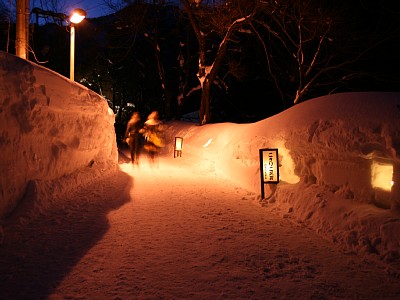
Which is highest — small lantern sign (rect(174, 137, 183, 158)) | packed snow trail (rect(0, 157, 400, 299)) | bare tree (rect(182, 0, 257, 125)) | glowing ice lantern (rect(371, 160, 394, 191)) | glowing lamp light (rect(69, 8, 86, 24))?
bare tree (rect(182, 0, 257, 125))

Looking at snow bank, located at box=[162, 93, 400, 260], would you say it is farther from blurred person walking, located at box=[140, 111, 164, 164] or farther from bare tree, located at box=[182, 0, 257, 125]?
bare tree, located at box=[182, 0, 257, 125]

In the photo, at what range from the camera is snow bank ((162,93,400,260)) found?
14.5ft

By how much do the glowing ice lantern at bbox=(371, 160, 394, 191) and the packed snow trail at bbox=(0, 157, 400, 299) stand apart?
4.30 feet

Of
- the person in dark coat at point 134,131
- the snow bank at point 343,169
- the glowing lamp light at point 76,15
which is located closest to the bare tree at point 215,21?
the person in dark coat at point 134,131

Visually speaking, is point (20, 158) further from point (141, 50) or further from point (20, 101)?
point (141, 50)

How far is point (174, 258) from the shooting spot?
13.3 ft

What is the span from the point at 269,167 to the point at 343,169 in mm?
1948

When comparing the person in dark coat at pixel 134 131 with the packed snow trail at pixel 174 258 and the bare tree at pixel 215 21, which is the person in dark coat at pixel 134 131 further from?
the bare tree at pixel 215 21

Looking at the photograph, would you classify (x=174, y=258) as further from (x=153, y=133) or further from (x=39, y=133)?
(x=153, y=133)

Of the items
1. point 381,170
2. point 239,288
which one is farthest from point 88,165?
point 381,170

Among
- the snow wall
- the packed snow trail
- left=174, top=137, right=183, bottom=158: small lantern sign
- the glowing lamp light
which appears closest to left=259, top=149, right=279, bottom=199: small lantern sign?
the packed snow trail

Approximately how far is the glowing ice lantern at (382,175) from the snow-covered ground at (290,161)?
0.01 meters

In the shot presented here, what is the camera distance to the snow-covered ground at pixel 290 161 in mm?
4590

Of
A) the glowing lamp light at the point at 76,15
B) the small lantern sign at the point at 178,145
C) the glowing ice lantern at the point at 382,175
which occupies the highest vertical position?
the glowing lamp light at the point at 76,15
